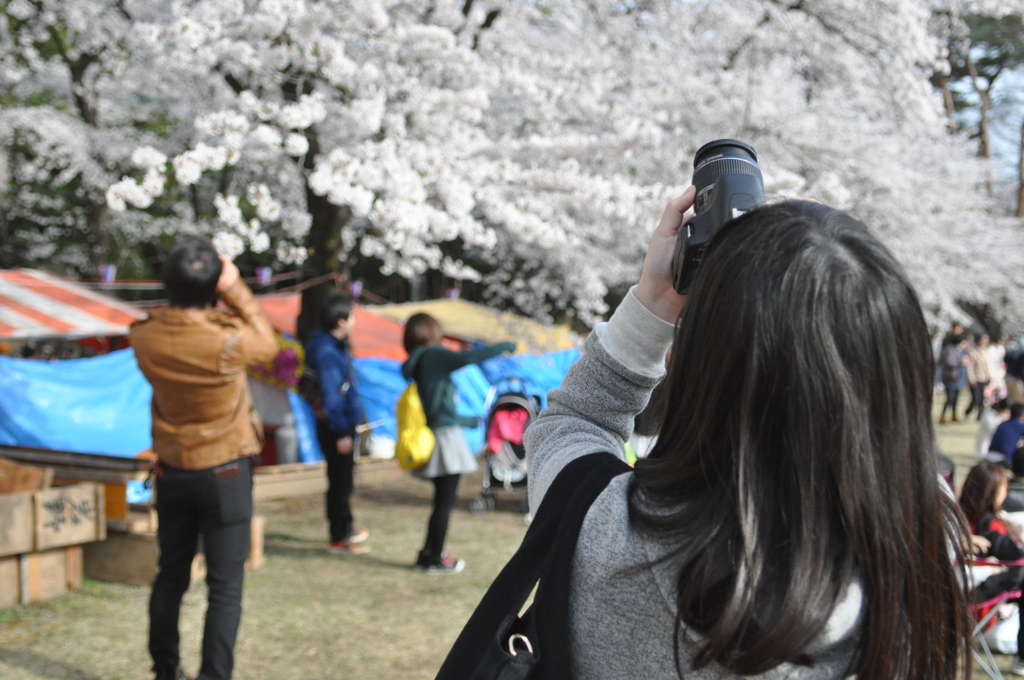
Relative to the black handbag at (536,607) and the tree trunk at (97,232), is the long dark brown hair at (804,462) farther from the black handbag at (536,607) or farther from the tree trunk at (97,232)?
the tree trunk at (97,232)

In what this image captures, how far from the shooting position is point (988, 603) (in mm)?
3932

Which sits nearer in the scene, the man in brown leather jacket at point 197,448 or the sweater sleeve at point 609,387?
the sweater sleeve at point 609,387

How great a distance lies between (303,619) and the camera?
437cm

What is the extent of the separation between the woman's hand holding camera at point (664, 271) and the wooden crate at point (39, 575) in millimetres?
4298

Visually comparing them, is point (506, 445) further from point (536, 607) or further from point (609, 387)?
point (536, 607)

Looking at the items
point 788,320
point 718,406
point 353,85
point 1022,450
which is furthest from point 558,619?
point 353,85

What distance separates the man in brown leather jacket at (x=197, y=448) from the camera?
3010 millimetres

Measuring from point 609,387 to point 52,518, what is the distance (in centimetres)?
415

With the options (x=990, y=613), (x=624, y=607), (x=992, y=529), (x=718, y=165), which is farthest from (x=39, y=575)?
(x=992, y=529)

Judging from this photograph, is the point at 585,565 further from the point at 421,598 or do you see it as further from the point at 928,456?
the point at 421,598

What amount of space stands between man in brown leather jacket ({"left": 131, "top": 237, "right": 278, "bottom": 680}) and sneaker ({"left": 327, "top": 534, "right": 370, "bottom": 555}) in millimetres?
2470

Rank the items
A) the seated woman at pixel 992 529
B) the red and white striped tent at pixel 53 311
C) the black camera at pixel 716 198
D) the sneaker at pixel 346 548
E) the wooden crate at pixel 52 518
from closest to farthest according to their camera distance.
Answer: the black camera at pixel 716 198, the seated woman at pixel 992 529, the wooden crate at pixel 52 518, the sneaker at pixel 346 548, the red and white striped tent at pixel 53 311

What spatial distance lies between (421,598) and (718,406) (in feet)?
13.7

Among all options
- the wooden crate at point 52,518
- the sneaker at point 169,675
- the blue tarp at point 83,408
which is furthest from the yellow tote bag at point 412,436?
the blue tarp at point 83,408
